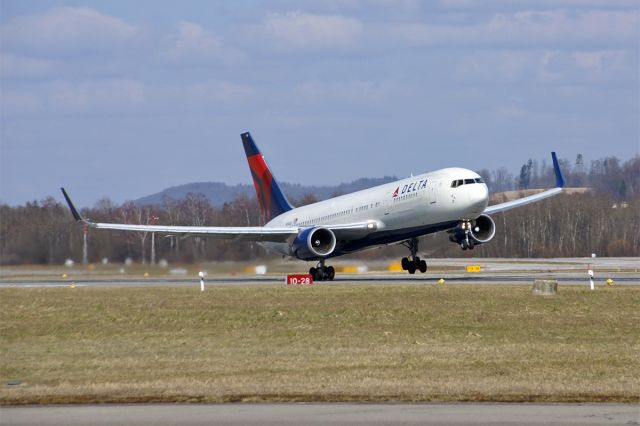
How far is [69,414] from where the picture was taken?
16.9m

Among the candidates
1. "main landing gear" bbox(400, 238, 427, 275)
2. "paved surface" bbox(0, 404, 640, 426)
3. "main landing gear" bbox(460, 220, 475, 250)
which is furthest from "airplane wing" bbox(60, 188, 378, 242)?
"paved surface" bbox(0, 404, 640, 426)

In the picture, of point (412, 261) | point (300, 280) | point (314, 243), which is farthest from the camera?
point (412, 261)

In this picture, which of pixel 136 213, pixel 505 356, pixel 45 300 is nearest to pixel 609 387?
pixel 505 356

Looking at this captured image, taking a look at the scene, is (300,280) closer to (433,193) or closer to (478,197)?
(433,193)

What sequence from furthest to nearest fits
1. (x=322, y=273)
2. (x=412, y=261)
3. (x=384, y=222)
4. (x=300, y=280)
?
1. (x=412, y=261)
2. (x=322, y=273)
3. (x=384, y=222)
4. (x=300, y=280)

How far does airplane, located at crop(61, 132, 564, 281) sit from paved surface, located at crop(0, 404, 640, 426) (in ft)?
102

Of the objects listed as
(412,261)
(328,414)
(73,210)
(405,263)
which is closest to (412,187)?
(412,261)

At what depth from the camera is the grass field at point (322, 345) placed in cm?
1947

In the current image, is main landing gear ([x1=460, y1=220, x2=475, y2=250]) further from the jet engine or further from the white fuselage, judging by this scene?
the white fuselage

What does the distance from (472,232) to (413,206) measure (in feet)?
9.73

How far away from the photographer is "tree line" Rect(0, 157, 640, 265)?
57.0 meters

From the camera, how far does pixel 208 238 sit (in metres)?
59.9

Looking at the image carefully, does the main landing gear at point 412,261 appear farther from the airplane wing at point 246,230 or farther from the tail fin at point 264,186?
the tail fin at point 264,186

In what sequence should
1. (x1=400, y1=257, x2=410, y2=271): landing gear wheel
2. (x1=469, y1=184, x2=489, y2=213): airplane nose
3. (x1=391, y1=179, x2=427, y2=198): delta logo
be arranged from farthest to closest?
(x1=400, y1=257, x2=410, y2=271): landing gear wheel
(x1=391, y1=179, x2=427, y2=198): delta logo
(x1=469, y1=184, x2=489, y2=213): airplane nose
